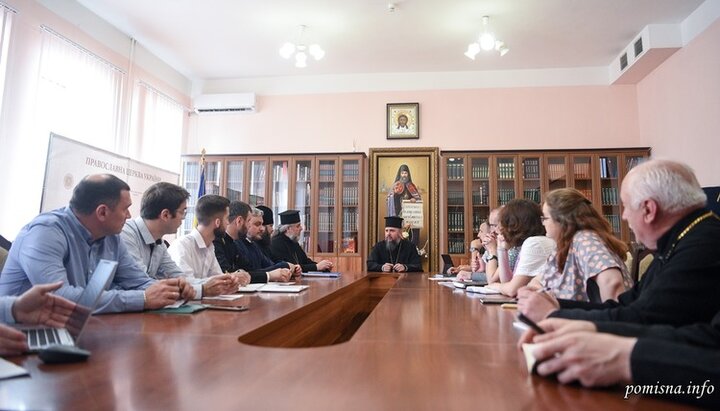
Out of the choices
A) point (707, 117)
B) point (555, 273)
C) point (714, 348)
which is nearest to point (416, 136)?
point (707, 117)

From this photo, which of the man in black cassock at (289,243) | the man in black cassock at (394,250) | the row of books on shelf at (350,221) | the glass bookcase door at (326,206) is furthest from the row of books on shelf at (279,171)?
the man in black cassock at (394,250)

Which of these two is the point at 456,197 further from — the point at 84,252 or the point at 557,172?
the point at 84,252

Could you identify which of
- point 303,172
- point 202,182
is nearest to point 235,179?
point 202,182

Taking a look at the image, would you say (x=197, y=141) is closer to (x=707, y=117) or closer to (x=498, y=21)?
(x=498, y=21)

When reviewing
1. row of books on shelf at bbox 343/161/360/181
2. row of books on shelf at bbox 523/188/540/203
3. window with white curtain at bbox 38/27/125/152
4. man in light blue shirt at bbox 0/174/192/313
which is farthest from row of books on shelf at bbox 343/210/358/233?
man in light blue shirt at bbox 0/174/192/313

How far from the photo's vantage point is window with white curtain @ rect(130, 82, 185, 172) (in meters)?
5.28

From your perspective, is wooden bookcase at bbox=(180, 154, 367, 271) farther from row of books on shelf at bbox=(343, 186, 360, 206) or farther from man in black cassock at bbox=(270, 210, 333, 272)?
man in black cassock at bbox=(270, 210, 333, 272)

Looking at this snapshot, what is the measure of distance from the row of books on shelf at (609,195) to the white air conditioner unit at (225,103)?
202 inches

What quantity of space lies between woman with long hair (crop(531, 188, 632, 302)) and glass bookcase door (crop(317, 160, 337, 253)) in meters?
4.08

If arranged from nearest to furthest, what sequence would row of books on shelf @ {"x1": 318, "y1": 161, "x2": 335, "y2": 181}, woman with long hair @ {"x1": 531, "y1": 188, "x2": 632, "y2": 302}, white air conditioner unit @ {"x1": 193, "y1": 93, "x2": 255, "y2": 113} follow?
woman with long hair @ {"x1": 531, "y1": 188, "x2": 632, "y2": 302} → row of books on shelf @ {"x1": 318, "y1": 161, "x2": 335, "y2": 181} → white air conditioner unit @ {"x1": 193, "y1": 93, "x2": 255, "y2": 113}

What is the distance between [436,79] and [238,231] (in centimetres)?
408

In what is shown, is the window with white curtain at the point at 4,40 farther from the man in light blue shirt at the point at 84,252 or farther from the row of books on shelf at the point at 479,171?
the row of books on shelf at the point at 479,171

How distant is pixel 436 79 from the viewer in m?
6.14

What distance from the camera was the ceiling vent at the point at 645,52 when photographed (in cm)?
468
